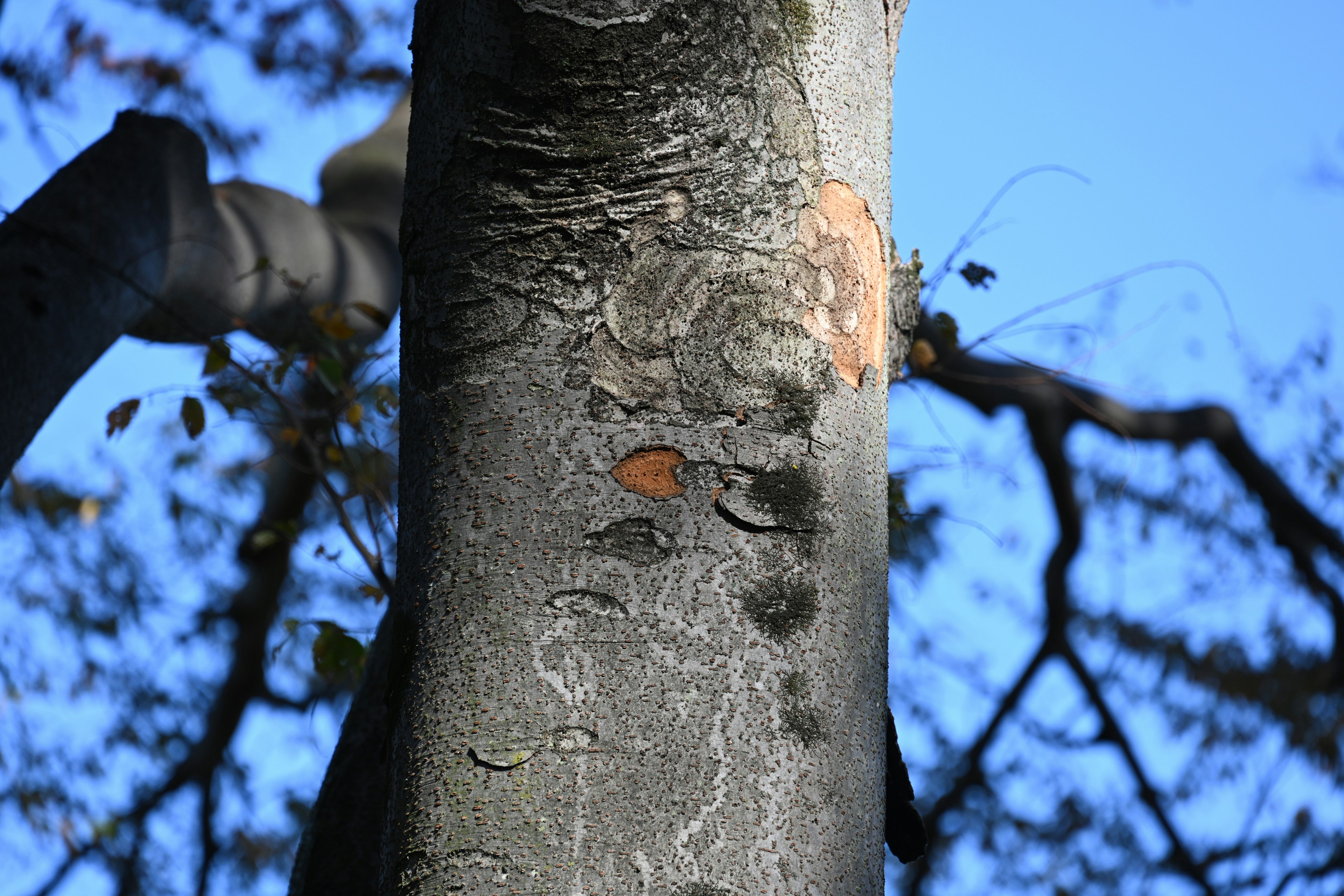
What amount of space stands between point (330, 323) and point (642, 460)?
199 cm

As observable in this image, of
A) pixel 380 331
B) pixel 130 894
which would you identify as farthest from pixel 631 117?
pixel 130 894

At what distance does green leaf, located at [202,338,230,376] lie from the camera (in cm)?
224

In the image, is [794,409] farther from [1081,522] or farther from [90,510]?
[90,510]

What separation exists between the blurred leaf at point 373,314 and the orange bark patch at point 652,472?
80.4 inches

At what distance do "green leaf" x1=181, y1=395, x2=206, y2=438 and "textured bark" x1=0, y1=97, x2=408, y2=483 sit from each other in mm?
133

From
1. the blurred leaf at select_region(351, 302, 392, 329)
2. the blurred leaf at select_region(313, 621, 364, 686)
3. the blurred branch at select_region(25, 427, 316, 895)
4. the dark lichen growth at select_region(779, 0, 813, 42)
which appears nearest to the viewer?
the dark lichen growth at select_region(779, 0, 813, 42)

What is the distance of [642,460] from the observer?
74 centimetres

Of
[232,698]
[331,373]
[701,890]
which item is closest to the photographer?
[701,890]

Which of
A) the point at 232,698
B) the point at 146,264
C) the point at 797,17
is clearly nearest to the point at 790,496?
the point at 797,17

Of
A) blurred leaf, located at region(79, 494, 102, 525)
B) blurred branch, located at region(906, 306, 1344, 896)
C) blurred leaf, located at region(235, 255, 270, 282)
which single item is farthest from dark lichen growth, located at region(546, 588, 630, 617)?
blurred leaf, located at region(79, 494, 102, 525)

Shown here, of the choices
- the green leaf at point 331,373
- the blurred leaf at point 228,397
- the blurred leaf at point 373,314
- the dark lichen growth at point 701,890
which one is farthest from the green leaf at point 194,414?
the dark lichen growth at point 701,890

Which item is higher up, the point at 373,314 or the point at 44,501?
the point at 44,501

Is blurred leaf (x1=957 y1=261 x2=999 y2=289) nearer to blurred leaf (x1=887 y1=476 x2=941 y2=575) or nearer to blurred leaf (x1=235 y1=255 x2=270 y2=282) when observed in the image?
blurred leaf (x1=887 y1=476 x2=941 y2=575)

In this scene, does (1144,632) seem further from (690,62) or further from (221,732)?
(690,62)
